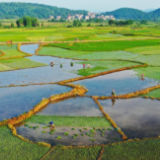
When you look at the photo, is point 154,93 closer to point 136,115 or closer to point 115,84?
point 115,84

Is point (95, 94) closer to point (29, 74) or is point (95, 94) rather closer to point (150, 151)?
point (150, 151)

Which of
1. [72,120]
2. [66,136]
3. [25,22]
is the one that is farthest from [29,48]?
[25,22]

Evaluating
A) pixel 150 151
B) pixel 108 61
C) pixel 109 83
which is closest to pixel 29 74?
pixel 109 83

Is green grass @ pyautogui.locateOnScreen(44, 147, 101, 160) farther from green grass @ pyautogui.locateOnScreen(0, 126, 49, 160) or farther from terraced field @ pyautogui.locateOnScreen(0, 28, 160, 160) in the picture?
green grass @ pyautogui.locateOnScreen(0, 126, 49, 160)

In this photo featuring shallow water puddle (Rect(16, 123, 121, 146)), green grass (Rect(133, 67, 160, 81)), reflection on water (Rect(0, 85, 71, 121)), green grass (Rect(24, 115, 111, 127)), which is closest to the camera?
shallow water puddle (Rect(16, 123, 121, 146))

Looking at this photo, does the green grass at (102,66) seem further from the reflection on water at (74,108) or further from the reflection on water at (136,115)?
the reflection on water at (136,115)

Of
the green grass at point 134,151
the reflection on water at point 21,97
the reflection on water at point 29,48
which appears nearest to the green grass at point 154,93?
the green grass at point 134,151

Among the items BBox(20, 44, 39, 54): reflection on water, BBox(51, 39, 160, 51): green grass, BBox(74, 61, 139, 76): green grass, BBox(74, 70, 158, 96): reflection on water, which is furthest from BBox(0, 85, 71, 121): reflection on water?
BBox(51, 39, 160, 51): green grass
